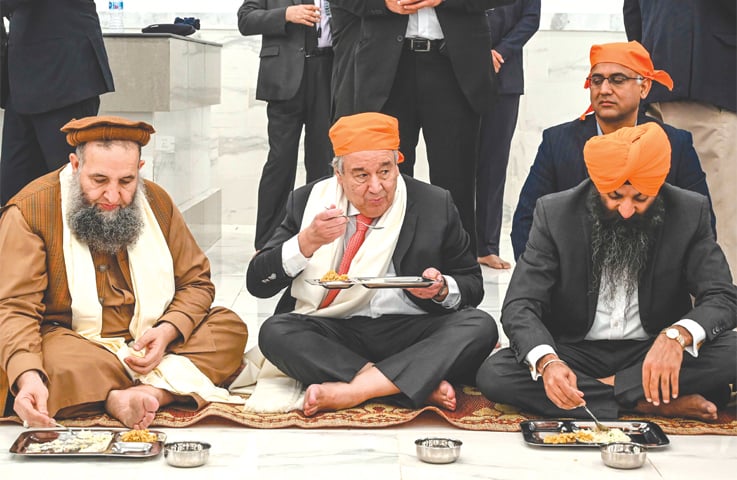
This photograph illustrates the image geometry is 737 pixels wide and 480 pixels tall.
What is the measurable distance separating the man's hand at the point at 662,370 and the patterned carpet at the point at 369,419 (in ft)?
0.41

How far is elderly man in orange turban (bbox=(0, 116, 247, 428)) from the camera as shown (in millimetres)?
4039

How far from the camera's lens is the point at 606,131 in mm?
4910

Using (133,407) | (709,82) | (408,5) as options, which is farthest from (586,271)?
(133,407)

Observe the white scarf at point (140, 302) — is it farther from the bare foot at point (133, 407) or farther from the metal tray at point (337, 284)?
the metal tray at point (337, 284)

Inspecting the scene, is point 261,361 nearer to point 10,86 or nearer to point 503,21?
point 10,86

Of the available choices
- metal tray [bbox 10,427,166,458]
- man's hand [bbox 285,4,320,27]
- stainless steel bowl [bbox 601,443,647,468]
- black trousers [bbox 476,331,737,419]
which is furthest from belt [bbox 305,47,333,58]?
stainless steel bowl [bbox 601,443,647,468]

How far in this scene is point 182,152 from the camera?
730 cm

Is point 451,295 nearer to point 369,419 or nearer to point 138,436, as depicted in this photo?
point 369,419

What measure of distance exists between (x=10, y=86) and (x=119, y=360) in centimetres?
163

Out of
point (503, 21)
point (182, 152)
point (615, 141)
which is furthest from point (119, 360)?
point (503, 21)

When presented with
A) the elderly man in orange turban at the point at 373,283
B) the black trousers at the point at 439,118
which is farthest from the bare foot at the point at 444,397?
the black trousers at the point at 439,118

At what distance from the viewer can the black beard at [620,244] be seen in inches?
166

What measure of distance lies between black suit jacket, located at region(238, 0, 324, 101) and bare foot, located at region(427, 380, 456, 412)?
3035mm

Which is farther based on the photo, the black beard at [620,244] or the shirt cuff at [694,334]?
the black beard at [620,244]
